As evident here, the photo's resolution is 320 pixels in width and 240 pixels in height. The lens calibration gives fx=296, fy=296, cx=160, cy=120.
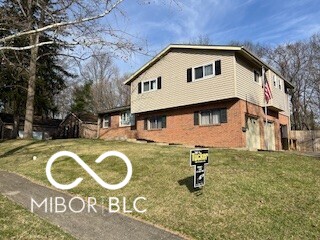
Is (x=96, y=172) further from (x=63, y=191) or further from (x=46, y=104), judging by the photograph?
(x=46, y=104)

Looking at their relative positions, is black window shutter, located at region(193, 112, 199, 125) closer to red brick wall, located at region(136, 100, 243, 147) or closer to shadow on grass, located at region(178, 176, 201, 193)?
red brick wall, located at region(136, 100, 243, 147)

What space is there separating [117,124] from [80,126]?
9.61 meters

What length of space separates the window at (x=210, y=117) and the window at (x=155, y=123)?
11.9 feet

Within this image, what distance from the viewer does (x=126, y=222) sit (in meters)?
6.14

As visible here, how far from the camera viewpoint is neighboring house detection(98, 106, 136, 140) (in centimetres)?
2484

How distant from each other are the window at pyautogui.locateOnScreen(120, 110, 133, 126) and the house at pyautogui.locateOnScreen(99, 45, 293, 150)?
3.06 feet

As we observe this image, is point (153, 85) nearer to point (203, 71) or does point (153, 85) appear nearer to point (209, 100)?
point (203, 71)

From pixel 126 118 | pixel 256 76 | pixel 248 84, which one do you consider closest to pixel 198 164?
pixel 248 84

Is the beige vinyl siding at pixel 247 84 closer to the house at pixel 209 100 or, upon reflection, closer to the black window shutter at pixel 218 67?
the house at pixel 209 100

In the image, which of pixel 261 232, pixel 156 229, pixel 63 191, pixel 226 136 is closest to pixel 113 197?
pixel 63 191

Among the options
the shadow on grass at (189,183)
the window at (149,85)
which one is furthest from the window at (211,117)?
the shadow on grass at (189,183)

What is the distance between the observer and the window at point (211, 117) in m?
17.9

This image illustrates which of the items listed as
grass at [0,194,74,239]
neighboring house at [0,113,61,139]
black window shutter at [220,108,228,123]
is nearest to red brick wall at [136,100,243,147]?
black window shutter at [220,108,228,123]

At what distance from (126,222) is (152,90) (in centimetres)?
1674
